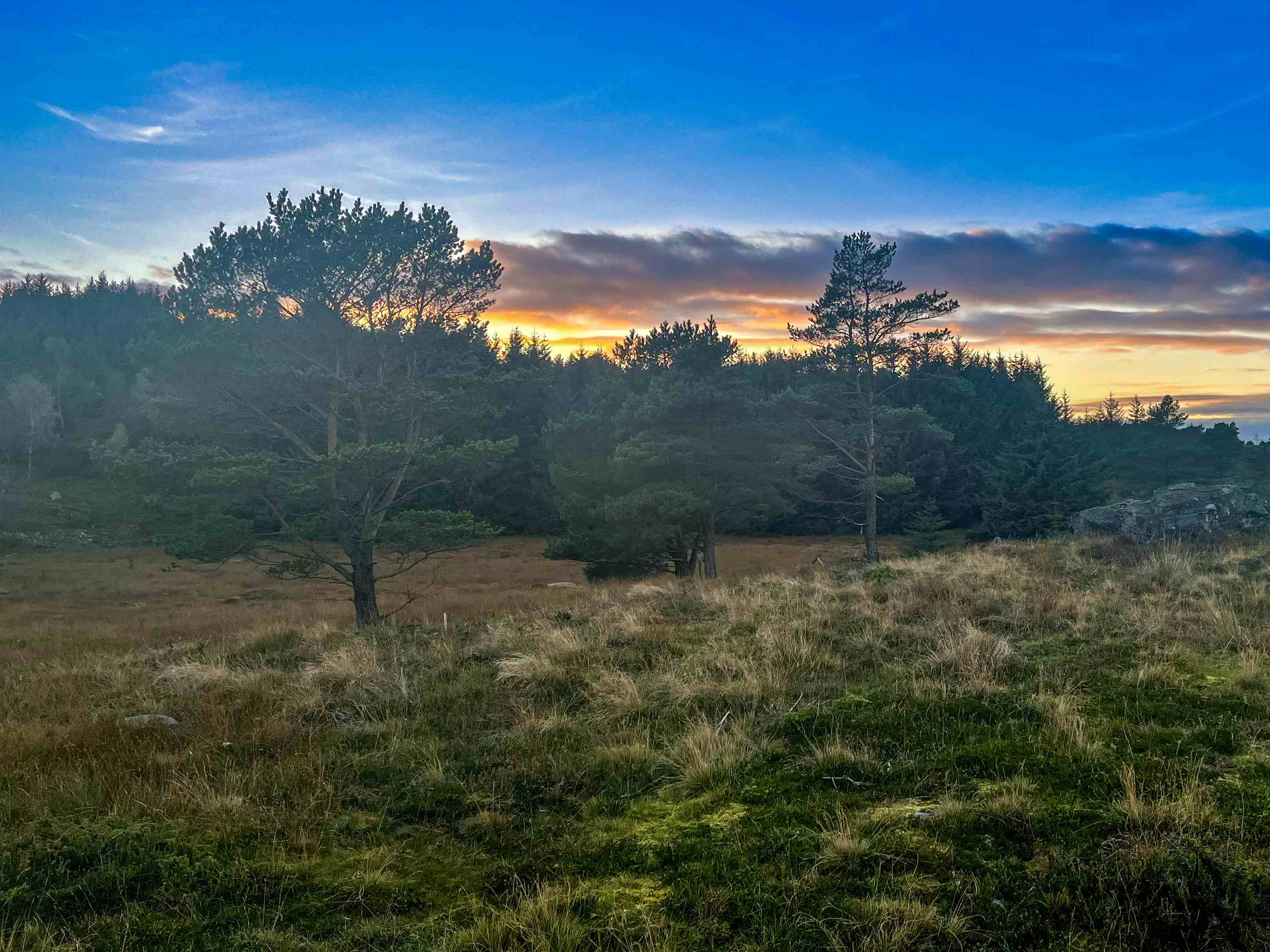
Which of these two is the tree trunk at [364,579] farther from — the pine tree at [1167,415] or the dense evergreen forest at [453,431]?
the pine tree at [1167,415]

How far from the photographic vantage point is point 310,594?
1447 inches

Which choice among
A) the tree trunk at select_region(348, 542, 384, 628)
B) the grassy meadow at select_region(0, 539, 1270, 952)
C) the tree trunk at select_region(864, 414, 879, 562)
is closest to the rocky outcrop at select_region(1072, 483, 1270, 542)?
the tree trunk at select_region(864, 414, 879, 562)

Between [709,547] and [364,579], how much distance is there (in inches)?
541

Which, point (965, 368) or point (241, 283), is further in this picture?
point (965, 368)

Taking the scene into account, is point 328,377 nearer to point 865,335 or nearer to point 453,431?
point 453,431

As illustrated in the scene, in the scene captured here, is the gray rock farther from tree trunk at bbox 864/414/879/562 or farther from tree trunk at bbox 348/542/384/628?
tree trunk at bbox 864/414/879/562

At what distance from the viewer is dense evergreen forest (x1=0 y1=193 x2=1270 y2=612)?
1680 cm

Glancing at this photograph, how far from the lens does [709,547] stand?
91.1 ft

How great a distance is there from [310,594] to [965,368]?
169ft

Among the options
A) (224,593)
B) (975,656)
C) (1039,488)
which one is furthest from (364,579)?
(1039,488)

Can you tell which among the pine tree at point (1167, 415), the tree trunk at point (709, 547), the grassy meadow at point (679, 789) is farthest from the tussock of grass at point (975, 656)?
the pine tree at point (1167, 415)

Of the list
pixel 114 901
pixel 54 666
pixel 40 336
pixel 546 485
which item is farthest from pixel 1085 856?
pixel 40 336

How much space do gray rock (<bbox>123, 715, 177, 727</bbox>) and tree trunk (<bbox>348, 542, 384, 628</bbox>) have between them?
39.3 ft

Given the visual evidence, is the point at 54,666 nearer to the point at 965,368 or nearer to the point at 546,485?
the point at 546,485
